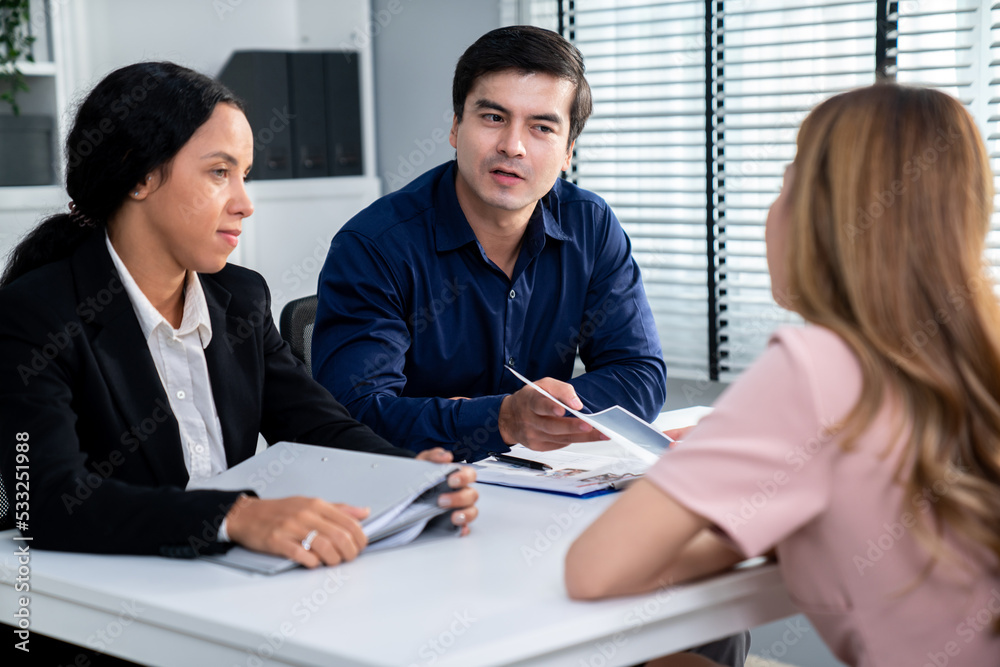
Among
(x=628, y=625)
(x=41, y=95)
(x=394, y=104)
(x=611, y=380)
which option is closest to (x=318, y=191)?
(x=394, y=104)

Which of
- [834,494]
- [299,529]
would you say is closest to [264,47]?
[299,529]

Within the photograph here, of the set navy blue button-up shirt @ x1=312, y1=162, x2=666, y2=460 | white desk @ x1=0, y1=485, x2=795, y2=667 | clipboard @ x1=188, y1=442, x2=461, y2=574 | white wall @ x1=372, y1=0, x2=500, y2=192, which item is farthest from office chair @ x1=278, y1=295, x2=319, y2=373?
white wall @ x1=372, y1=0, x2=500, y2=192

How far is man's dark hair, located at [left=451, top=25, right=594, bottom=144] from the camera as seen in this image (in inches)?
77.5

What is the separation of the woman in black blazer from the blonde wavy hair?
1.60 ft

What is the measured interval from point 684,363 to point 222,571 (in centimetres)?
235

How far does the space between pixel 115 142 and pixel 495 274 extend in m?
0.81

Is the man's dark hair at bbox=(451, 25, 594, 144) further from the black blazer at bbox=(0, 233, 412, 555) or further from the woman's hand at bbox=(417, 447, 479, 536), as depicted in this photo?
the woman's hand at bbox=(417, 447, 479, 536)

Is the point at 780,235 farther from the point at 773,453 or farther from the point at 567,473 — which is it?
the point at 567,473

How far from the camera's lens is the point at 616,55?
3328 millimetres

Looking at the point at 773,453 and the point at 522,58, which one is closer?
the point at 773,453

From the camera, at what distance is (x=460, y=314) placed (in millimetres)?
1975

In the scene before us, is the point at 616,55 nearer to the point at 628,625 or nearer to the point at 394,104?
the point at 394,104

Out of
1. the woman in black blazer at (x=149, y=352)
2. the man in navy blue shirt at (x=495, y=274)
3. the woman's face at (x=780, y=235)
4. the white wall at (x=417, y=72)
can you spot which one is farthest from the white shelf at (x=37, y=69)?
the woman's face at (x=780, y=235)

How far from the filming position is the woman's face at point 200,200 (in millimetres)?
1424
